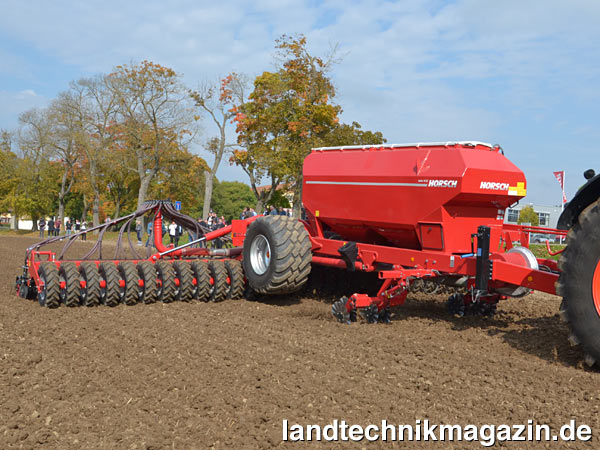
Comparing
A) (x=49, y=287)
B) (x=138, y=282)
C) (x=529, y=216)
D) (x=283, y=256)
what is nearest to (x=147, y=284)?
(x=138, y=282)

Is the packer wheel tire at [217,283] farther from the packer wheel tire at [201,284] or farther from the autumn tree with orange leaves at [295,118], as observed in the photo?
the autumn tree with orange leaves at [295,118]

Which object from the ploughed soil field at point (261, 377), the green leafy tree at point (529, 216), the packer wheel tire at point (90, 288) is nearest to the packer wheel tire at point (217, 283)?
the ploughed soil field at point (261, 377)

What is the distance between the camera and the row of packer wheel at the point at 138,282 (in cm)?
789

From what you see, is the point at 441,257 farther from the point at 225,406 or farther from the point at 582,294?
the point at 225,406

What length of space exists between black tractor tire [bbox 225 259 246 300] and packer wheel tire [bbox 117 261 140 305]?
1400 millimetres

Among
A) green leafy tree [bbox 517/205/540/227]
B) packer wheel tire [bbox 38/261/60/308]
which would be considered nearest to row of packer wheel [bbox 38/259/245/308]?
packer wheel tire [bbox 38/261/60/308]

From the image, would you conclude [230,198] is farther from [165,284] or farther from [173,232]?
[165,284]

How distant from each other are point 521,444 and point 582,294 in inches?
68.1

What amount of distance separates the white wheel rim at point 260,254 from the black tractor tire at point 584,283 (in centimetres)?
450

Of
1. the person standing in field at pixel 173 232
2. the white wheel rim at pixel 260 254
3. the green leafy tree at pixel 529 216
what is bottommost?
the white wheel rim at pixel 260 254

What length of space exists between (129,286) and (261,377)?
13.2ft

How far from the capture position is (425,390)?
4410 mm

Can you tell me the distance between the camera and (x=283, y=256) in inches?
313

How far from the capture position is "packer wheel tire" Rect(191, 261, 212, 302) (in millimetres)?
8531
